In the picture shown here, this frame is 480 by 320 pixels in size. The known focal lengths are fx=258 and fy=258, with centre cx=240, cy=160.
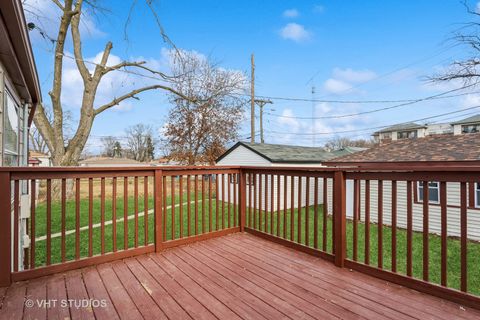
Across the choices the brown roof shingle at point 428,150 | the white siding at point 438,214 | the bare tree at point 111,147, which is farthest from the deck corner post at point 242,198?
the bare tree at point 111,147

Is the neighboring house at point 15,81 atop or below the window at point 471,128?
below

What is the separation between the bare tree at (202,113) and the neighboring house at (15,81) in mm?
9175

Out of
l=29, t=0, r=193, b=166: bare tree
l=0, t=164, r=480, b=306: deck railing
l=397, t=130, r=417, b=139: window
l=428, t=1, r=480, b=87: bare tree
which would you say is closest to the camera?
l=0, t=164, r=480, b=306: deck railing

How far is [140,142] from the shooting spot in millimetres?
40094

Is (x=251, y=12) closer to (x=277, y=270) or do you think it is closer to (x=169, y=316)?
(x=277, y=270)

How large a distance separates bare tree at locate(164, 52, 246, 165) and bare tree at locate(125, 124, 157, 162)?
26.8 metres

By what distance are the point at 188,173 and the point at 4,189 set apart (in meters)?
1.71

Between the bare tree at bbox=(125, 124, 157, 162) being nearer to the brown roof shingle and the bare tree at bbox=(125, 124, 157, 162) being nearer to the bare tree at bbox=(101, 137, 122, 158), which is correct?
the bare tree at bbox=(101, 137, 122, 158)

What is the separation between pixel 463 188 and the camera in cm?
185

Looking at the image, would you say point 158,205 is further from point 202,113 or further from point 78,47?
point 78,47

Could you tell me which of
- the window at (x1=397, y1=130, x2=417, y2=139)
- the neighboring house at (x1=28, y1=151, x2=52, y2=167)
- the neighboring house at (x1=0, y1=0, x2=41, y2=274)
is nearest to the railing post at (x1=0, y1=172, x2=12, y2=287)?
the neighboring house at (x1=0, y1=0, x2=41, y2=274)

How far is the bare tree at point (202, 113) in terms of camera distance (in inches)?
535

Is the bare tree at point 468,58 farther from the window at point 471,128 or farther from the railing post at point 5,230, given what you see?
the window at point 471,128

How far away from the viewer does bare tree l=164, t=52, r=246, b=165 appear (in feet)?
44.5
